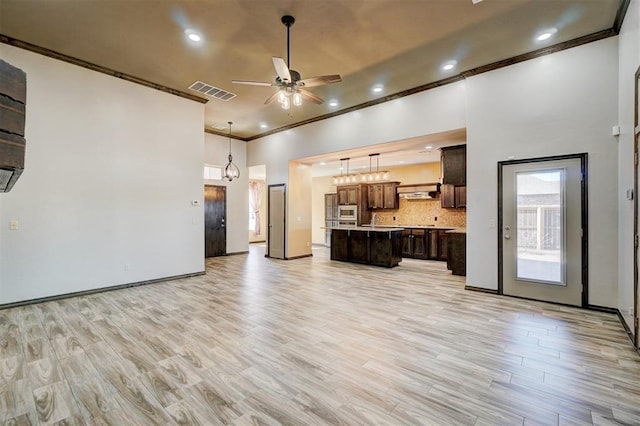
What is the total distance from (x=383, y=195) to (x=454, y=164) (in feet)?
13.1

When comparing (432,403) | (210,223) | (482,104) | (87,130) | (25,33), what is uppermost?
(25,33)

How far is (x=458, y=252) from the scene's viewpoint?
6.30 m

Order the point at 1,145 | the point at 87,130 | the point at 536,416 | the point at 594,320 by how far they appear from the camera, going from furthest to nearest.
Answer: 1. the point at 87,130
2. the point at 594,320
3. the point at 536,416
4. the point at 1,145

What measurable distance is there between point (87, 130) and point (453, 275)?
7.24 metres

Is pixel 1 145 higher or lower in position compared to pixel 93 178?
lower

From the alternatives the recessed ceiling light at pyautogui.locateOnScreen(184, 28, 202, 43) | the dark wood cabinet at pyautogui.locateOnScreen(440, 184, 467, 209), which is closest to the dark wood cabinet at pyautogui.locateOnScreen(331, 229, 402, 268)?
the dark wood cabinet at pyautogui.locateOnScreen(440, 184, 467, 209)

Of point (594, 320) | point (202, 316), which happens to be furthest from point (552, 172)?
point (202, 316)

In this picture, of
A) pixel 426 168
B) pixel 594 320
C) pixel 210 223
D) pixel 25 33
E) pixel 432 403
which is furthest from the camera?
pixel 426 168

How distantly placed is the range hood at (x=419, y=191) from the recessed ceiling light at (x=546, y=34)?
16.7 ft

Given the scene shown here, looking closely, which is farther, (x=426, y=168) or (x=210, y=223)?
(x=426, y=168)

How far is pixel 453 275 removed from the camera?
6254 mm

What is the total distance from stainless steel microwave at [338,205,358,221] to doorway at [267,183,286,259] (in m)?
3.14

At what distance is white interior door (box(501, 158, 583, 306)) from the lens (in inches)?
163

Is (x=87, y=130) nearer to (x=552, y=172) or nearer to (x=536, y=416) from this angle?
(x=536, y=416)
